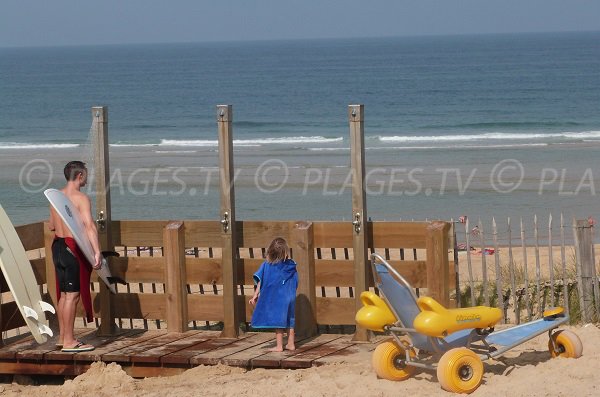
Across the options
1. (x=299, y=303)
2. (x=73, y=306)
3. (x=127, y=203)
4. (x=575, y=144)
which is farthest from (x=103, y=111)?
(x=575, y=144)

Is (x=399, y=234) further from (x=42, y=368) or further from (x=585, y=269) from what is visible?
(x=42, y=368)

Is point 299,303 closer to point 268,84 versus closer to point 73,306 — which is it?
point 73,306

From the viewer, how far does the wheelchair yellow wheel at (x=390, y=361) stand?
286 inches

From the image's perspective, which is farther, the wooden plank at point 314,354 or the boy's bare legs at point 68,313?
the boy's bare legs at point 68,313

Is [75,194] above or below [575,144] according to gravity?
below

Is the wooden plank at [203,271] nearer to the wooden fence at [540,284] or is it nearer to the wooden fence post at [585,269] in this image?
the wooden fence at [540,284]

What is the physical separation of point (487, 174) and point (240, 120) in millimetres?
25220

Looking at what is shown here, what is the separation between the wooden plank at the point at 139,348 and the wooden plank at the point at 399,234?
5.85 ft

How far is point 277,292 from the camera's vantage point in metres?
8.09

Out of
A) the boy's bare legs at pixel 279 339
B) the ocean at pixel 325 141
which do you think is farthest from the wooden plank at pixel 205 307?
the ocean at pixel 325 141

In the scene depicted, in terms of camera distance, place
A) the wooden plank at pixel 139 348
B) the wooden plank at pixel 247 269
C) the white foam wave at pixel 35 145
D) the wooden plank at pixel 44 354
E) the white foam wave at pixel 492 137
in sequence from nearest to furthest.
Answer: the wooden plank at pixel 139 348, the wooden plank at pixel 44 354, the wooden plank at pixel 247 269, the white foam wave at pixel 492 137, the white foam wave at pixel 35 145

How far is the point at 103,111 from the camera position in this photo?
29.0 ft

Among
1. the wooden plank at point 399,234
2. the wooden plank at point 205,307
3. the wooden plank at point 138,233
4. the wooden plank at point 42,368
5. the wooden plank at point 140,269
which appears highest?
the wooden plank at point 138,233

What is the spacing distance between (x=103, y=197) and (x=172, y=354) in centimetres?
152
